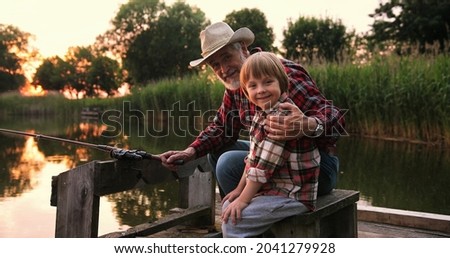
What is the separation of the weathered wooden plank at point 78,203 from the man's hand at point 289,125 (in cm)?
66

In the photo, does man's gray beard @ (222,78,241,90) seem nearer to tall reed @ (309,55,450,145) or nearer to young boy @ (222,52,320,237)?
young boy @ (222,52,320,237)

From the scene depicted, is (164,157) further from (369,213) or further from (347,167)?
(347,167)

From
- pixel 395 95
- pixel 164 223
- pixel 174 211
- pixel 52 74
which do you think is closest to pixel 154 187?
pixel 174 211

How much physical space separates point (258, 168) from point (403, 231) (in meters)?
1.29

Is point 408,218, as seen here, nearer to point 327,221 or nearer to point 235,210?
point 327,221

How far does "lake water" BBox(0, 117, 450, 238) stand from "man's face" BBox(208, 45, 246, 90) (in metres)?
1.04

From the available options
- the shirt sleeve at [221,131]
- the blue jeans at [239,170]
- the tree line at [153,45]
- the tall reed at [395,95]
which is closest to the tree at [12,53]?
the tall reed at [395,95]

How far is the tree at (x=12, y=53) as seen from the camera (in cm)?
1391

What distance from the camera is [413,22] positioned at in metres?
18.3

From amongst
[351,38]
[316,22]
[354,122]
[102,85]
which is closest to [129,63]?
[102,85]

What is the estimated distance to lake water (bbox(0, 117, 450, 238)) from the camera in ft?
9.90

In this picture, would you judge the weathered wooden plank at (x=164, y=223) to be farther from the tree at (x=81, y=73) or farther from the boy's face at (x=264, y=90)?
the tree at (x=81, y=73)

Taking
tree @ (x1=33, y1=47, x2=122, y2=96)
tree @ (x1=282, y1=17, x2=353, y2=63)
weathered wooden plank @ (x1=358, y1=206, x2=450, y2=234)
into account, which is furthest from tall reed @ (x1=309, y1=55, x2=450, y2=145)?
tree @ (x1=33, y1=47, x2=122, y2=96)

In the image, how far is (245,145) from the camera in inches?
86.4
